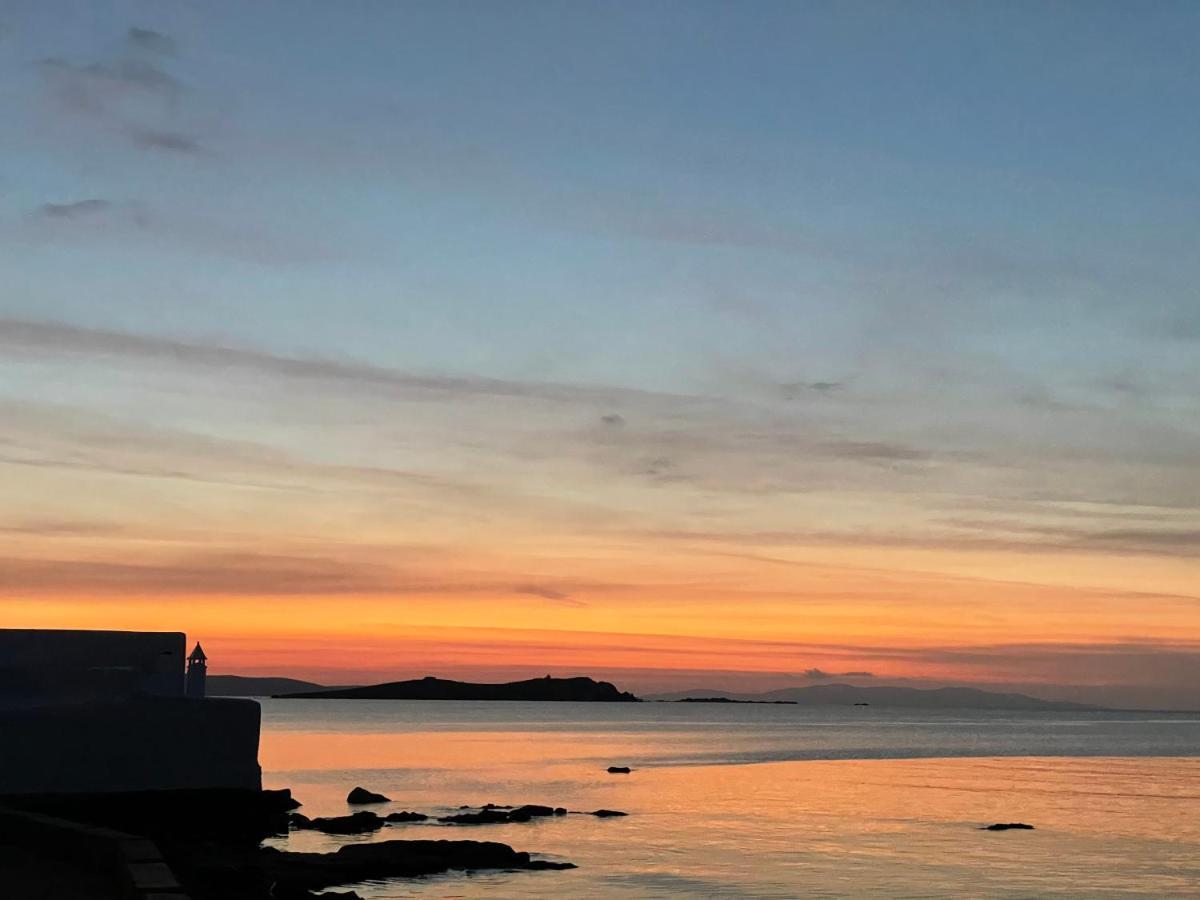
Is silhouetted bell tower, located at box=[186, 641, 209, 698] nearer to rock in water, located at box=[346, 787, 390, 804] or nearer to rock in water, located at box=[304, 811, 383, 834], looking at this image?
rock in water, located at box=[304, 811, 383, 834]

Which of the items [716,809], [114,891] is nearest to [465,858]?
[114,891]

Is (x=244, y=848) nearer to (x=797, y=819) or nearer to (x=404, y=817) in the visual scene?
(x=404, y=817)

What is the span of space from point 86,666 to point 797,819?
4084 centimetres

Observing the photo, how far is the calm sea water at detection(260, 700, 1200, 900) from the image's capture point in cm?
4627

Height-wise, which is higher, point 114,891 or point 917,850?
point 114,891

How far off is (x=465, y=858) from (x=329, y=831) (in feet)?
39.0

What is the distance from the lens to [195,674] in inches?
1741

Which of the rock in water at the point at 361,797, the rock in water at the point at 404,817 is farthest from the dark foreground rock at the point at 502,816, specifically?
the rock in water at the point at 361,797

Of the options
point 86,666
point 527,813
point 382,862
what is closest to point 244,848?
point 382,862

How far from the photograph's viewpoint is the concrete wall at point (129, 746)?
38.8 m

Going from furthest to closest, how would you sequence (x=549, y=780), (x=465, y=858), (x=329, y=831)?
(x=549, y=780) → (x=329, y=831) → (x=465, y=858)

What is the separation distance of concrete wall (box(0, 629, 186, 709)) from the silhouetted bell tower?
65 centimetres

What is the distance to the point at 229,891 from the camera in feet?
101

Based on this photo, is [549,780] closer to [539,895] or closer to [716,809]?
[716,809]
